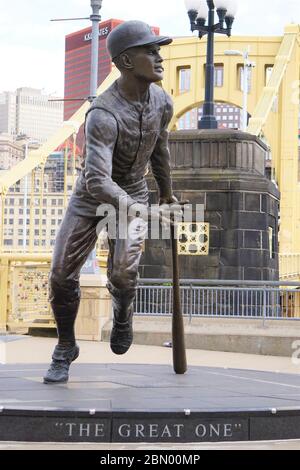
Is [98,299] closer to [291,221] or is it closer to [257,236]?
[257,236]

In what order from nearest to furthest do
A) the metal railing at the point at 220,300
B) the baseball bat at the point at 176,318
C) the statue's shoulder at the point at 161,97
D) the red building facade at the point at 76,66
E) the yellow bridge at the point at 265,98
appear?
1. the statue's shoulder at the point at 161,97
2. the baseball bat at the point at 176,318
3. the metal railing at the point at 220,300
4. the yellow bridge at the point at 265,98
5. the red building facade at the point at 76,66

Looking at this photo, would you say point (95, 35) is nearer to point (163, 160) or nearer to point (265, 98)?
point (163, 160)

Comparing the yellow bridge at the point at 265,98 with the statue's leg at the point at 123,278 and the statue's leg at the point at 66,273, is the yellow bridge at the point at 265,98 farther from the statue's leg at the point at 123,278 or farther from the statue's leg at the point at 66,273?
the statue's leg at the point at 66,273

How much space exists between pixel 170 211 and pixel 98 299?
8.54 metres

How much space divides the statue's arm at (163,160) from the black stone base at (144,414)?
1847mm

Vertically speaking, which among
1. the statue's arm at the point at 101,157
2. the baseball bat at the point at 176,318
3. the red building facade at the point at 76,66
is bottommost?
the baseball bat at the point at 176,318

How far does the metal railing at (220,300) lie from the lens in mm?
15508

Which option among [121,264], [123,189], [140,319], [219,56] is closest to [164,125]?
[123,189]

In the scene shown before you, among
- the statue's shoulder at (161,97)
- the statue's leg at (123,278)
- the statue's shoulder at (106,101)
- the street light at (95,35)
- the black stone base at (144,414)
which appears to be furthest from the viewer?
the street light at (95,35)

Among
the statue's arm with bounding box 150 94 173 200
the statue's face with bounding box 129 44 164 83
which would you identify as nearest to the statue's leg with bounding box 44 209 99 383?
the statue's arm with bounding box 150 94 173 200

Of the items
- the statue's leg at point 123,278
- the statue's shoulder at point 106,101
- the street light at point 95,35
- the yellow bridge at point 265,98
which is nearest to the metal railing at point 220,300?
the street light at point 95,35

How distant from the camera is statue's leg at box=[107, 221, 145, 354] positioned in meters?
7.60

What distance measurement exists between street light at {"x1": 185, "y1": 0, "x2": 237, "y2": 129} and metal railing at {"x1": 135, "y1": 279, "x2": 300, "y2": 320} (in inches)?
229

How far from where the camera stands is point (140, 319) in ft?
52.1
